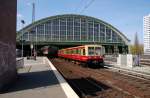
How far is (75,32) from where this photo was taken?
121 metres

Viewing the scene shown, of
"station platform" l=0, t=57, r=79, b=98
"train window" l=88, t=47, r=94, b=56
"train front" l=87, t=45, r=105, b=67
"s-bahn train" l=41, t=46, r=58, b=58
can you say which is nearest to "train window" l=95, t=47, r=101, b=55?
"train front" l=87, t=45, r=105, b=67

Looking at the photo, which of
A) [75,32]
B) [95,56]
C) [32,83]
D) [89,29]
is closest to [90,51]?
[95,56]

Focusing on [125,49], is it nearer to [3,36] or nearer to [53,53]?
[53,53]

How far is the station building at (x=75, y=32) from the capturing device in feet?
386

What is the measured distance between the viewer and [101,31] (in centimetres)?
12694

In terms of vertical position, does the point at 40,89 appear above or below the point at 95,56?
below

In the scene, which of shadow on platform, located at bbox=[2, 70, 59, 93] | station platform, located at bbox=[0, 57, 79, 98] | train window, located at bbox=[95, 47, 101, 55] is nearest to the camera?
station platform, located at bbox=[0, 57, 79, 98]

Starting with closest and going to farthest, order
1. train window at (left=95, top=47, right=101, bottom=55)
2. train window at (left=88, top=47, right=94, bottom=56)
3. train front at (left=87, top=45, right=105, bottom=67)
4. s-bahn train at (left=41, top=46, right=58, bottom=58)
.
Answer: train front at (left=87, top=45, right=105, bottom=67)
train window at (left=88, top=47, right=94, bottom=56)
train window at (left=95, top=47, right=101, bottom=55)
s-bahn train at (left=41, top=46, right=58, bottom=58)

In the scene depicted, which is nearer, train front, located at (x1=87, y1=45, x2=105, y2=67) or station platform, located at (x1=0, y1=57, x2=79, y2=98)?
station platform, located at (x1=0, y1=57, x2=79, y2=98)

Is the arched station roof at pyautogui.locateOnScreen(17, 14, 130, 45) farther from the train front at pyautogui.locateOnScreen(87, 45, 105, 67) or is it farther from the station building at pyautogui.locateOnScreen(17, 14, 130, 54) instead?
the train front at pyautogui.locateOnScreen(87, 45, 105, 67)

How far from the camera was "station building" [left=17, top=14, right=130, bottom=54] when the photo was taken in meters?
118

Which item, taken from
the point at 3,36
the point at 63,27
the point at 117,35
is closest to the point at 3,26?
the point at 3,36

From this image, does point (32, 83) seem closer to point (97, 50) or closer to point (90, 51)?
point (90, 51)

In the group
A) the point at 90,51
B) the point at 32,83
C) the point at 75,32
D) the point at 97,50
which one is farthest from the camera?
the point at 75,32
